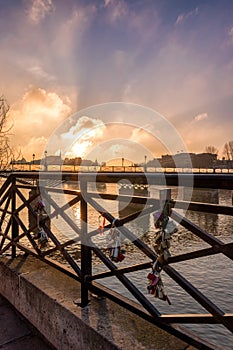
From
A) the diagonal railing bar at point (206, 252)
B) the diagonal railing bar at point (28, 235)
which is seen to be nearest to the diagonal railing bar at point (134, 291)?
the diagonal railing bar at point (206, 252)

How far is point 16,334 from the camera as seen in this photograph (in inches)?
91.6

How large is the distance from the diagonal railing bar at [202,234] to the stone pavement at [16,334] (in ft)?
5.20

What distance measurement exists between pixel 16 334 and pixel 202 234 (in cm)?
198

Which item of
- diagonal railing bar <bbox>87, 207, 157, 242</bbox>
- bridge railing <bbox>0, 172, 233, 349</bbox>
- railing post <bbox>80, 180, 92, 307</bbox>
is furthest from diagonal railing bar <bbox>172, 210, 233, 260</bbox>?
railing post <bbox>80, 180, 92, 307</bbox>

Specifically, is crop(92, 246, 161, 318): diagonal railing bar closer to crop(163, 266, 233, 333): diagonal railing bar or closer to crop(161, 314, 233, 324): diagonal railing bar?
crop(161, 314, 233, 324): diagonal railing bar

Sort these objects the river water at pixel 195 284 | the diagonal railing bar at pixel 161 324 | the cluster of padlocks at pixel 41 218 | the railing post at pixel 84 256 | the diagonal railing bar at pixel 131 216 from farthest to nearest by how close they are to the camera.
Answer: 1. the river water at pixel 195 284
2. the cluster of padlocks at pixel 41 218
3. the railing post at pixel 84 256
4. the diagonal railing bar at pixel 131 216
5. the diagonal railing bar at pixel 161 324

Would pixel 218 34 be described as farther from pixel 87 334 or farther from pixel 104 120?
pixel 87 334

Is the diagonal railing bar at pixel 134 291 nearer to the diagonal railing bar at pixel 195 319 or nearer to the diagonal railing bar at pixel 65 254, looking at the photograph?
the diagonal railing bar at pixel 195 319

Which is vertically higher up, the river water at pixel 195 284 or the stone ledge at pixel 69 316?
the stone ledge at pixel 69 316

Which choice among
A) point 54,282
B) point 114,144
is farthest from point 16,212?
point 114,144

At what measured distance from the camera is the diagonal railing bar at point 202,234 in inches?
48.0

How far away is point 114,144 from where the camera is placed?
13.8 feet

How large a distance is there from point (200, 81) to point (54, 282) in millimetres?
7358

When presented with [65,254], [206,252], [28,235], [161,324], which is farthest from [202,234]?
[28,235]
